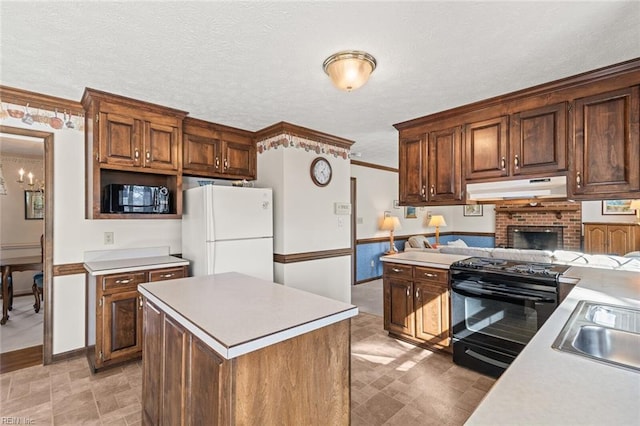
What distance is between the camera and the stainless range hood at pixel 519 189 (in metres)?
2.46

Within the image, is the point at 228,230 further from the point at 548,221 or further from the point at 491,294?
the point at 548,221

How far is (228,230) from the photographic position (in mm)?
3055

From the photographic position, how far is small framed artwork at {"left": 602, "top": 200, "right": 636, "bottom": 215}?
19.0 feet

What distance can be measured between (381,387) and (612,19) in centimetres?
274

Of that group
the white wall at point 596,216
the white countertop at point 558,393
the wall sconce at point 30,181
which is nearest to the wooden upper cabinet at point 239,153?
the white countertop at point 558,393

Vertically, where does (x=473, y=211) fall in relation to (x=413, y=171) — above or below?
below

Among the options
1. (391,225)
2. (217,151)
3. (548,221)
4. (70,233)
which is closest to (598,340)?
(217,151)

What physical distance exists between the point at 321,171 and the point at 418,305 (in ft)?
6.33

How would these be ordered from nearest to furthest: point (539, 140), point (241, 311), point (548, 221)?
point (241, 311)
point (539, 140)
point (548, 221)

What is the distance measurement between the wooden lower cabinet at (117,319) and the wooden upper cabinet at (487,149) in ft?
10.4

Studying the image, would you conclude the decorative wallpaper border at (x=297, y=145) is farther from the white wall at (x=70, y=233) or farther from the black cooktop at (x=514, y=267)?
the black cooktop at (x=514, y=267)

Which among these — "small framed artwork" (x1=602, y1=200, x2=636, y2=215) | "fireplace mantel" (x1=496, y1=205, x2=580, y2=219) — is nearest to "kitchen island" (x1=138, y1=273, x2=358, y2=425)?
"fireplace mantel" (x1=496, y1=205, x2=580, y2=219)

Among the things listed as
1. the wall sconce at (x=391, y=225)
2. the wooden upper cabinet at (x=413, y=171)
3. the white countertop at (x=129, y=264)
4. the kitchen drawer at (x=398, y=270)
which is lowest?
the kitchen drawer at (x=398, y=270)

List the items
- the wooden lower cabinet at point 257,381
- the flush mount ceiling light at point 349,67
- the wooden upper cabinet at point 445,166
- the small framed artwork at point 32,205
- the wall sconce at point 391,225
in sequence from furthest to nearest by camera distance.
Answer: the wall sconce at point 391,225, the small framed artwork at point 32,205, the wooden upper cabinet at point 445,166, the flush mount ceiling light at point 349,67, the wooden lower cabinet at point 257,381
